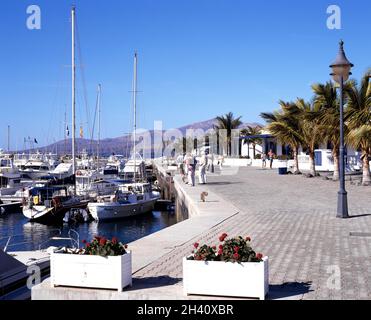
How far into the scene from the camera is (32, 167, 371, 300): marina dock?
7066mm

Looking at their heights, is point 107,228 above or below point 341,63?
below

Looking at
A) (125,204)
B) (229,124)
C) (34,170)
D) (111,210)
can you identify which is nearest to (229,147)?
(229,124)

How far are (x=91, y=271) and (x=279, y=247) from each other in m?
4.95

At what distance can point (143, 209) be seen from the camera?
33.0m

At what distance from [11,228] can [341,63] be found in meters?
22.1

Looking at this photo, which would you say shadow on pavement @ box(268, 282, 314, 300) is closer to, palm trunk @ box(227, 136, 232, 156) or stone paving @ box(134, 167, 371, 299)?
stone paving @ box(134, 167, 371, 299)

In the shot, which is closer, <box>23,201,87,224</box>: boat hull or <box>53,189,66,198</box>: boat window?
<box>23,201,87,224</box>: boat hull

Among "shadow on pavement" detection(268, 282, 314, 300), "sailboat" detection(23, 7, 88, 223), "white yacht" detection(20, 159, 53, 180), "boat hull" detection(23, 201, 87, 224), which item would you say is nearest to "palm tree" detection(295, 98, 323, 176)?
"sailboat" detection(23, 7, 88, 223)

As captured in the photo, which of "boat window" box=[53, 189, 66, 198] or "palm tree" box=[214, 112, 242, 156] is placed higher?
"palm tree" box=[214, 112, 242, 156]

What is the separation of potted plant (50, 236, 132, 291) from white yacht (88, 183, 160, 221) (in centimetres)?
2295

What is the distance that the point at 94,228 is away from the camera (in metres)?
28.6

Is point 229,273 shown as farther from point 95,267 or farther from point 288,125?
point 288,125
